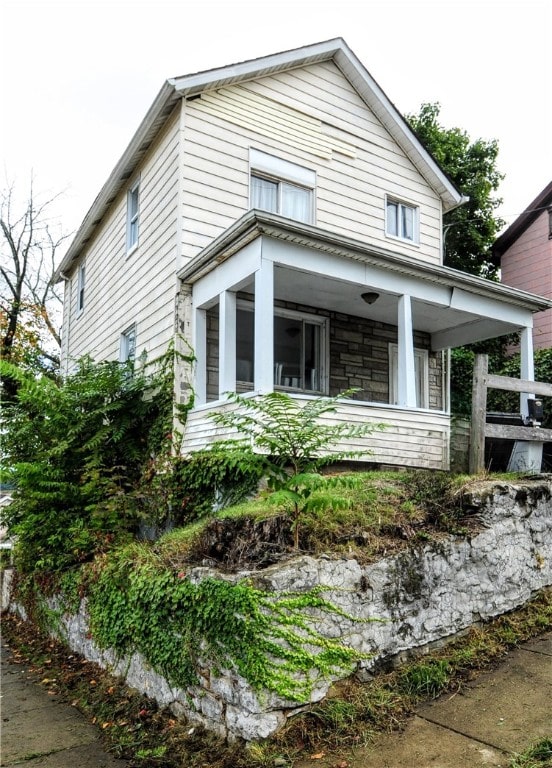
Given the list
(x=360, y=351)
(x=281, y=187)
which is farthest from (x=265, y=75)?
(x=360, y=351)

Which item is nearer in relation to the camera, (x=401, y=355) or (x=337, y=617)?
(x=337, y=617)

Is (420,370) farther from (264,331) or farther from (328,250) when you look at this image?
(264,331)

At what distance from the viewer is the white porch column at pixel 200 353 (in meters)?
9.32

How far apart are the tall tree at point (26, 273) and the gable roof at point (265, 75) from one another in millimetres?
10374

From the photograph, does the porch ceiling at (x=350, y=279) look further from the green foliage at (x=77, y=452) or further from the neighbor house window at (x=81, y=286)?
the neighbor house window at (x=81, y=286)

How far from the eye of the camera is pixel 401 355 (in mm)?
9031

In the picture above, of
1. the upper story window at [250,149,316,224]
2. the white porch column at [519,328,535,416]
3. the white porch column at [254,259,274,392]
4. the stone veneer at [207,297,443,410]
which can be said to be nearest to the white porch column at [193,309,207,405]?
the stone veneer at [207,297,443,410]

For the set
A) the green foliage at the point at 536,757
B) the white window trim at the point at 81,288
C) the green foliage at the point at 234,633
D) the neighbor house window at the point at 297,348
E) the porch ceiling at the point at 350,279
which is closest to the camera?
the green foliage at the point at 536,757

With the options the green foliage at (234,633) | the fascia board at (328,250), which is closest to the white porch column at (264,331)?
the fascia board at (328,250)

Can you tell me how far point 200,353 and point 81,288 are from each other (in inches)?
289

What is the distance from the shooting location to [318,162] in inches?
451

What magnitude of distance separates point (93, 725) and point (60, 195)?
76.5 ft

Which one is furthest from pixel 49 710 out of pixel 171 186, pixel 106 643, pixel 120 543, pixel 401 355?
pixel 171 186

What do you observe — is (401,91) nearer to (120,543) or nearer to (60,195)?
(60,195)
